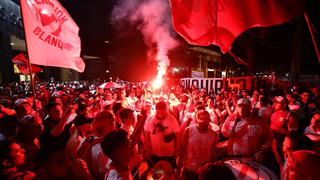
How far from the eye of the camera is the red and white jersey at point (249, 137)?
3.79 m

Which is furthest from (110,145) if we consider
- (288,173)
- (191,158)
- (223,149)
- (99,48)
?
(99,48)

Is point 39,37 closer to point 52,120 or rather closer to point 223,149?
point 52,120

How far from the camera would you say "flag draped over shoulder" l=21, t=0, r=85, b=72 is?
413 centimetres

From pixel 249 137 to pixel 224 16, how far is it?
2.09 metres

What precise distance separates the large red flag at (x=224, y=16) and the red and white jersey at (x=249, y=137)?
141 centimetres

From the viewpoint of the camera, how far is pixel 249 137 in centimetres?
381

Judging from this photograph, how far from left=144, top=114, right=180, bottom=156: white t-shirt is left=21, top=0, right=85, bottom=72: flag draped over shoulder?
2.50 metres

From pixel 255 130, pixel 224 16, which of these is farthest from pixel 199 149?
pixel 224 16

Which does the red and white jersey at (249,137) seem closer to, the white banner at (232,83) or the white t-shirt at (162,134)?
the white t-shirt at (162,134)

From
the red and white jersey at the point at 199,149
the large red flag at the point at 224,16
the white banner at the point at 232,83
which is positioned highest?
the large red flag at the point at 224,16

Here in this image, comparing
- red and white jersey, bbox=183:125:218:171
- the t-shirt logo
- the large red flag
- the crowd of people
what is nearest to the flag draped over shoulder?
the crowd of people

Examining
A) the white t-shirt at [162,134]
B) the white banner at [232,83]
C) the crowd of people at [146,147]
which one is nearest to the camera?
the crowd of people at [146,147]

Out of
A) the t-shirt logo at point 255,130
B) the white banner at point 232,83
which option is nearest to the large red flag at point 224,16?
the t-shirt logo at point 255,130

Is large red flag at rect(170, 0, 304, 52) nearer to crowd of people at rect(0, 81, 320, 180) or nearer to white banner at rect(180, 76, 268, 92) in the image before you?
crowd of people at rect(0, 81, 320, 180)
